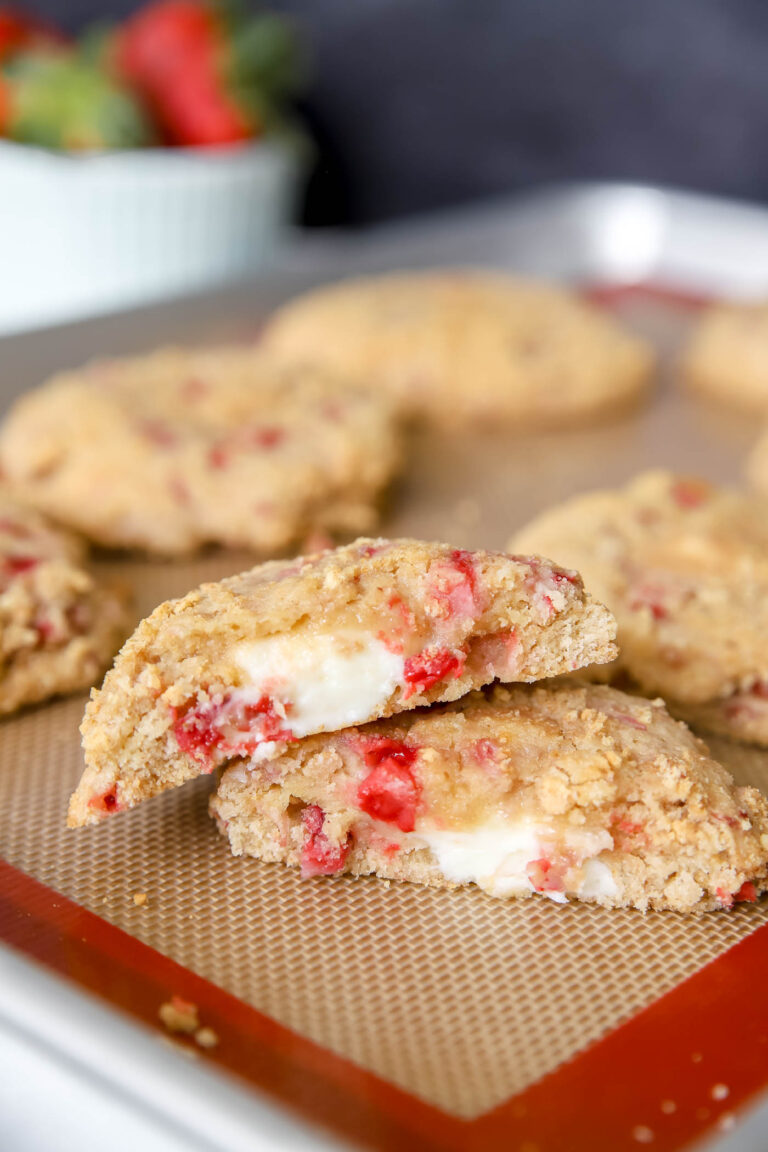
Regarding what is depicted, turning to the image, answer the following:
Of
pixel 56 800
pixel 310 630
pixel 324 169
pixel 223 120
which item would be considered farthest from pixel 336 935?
pixel 324 169

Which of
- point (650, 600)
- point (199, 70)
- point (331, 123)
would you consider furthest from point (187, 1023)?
point (331, 123)

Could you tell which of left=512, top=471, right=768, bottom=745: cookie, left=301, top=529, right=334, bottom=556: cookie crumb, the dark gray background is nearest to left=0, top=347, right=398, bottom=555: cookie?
left=301, top=529, right=334, bottom=556: cookie crumb

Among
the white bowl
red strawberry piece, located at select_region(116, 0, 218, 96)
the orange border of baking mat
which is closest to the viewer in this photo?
the orange border of baking mat

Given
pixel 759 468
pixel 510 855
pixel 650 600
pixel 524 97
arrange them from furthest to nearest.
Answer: pixel 524 97 < pixel 759 468 < pixel 650 600 < pixel 510 855

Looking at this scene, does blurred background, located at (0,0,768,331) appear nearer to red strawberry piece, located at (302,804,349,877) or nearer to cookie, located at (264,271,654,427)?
cookie, located at (264,271,654,427)

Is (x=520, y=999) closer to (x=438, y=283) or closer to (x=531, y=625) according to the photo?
(x=531, y=625)

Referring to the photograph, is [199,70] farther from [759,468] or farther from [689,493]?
[689,493]
